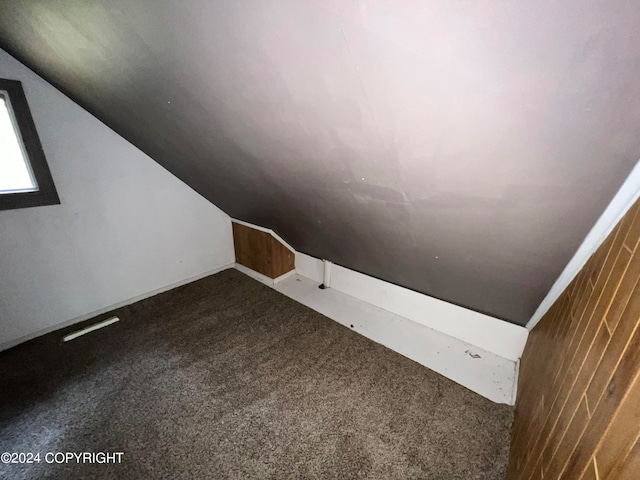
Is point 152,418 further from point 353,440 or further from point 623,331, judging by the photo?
point 623,331

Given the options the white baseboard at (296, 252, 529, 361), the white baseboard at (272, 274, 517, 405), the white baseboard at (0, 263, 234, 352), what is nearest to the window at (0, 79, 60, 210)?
the white baseboard at (0, 263, 234, 352)

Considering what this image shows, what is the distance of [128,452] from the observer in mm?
1419

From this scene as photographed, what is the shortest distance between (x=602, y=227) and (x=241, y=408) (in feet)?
5.78

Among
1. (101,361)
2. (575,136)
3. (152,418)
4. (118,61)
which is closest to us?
(575,136)

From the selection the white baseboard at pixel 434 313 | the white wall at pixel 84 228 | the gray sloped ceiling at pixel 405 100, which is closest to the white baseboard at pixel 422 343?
the white baseboard at pixel 434 313

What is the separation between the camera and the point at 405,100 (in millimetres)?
724

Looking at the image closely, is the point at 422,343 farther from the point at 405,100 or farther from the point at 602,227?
the point at 405,100

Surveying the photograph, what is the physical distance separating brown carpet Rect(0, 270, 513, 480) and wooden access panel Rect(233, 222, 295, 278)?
721mm

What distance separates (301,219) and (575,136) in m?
1.60

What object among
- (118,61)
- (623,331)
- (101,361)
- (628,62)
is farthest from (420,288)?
(101,361)

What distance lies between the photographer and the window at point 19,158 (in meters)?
1.86

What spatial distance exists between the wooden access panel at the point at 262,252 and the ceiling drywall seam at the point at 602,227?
2138 mm

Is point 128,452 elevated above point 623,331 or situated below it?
below

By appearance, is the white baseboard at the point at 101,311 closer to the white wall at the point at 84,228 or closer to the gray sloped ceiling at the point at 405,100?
the white wall at the point at 84,228
